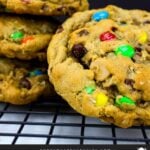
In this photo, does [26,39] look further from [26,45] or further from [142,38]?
[142,38]

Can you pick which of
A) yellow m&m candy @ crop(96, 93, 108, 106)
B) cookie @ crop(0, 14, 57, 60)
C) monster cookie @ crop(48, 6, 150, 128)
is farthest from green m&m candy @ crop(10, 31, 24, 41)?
yellow m&m candy @ crop(96, 93, 108, 106)

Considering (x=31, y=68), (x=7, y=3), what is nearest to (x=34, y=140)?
(x=31, y=68)

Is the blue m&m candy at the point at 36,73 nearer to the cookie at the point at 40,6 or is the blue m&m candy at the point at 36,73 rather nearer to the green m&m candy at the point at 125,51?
the cookie at the point at 40,6

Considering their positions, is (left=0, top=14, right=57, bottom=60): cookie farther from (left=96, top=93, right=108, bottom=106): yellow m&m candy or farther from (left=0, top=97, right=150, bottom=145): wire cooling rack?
(left=96, top=93, right=108, bottom=106): yellow m&m candy

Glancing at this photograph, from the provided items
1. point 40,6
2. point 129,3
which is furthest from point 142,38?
point 129,3

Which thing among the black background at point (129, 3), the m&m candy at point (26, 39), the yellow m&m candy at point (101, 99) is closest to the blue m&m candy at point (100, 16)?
the m&m candy at point (26, 39)

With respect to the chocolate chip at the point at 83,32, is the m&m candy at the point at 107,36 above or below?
above
